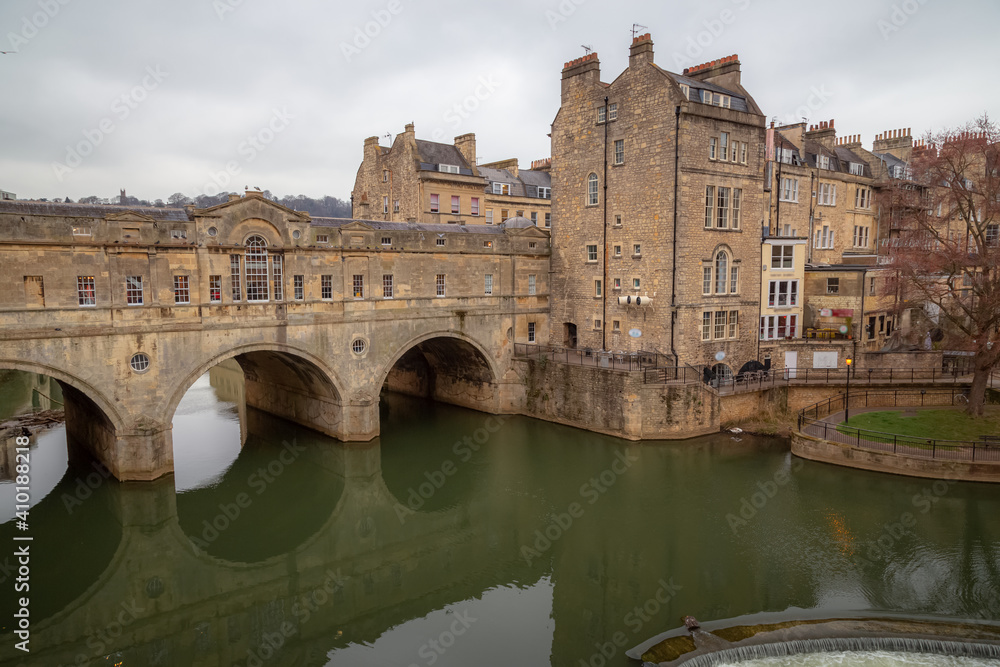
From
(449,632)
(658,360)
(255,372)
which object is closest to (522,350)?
(658,360)

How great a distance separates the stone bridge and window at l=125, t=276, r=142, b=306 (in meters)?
0.05

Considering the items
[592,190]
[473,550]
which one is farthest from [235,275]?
[592,190]

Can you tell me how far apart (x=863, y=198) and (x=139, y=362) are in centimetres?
4066

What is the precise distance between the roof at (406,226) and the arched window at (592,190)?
4795 mm

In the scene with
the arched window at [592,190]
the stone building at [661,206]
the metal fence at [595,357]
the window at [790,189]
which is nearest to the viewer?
the stone building at [661,206]

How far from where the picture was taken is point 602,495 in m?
22.8

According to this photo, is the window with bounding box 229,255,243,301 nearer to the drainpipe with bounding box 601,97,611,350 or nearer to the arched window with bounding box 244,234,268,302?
the arched window with bounding box 244,234,268,302

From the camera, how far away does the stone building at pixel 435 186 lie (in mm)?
39188

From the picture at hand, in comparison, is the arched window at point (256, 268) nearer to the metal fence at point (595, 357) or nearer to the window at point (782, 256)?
the metal fence at point (595, 357)

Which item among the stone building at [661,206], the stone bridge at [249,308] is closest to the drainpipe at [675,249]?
the stone building at [661,206]

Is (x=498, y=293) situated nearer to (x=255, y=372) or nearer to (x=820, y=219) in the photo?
(x=255, y=372)

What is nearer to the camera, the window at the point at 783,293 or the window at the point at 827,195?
the window at the point at 783,293

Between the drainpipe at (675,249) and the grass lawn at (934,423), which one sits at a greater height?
the drainpipe at (675,249)

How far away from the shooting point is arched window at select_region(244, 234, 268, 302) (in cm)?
2453
